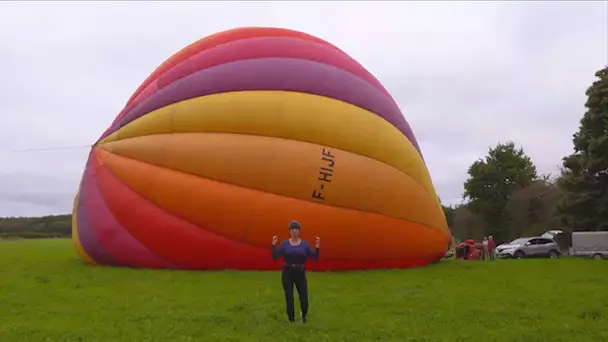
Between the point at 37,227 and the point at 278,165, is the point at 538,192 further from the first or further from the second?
the point at 37,227

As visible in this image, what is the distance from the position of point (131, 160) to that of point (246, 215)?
329 cm

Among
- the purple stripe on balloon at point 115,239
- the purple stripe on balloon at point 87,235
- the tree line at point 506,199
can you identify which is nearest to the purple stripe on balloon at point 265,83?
the purple stripe on balloon at point 87,235

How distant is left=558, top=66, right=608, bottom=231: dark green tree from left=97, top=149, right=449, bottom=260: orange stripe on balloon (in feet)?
53.5

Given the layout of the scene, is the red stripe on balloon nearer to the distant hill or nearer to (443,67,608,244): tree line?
(443,67,608,244): tree line

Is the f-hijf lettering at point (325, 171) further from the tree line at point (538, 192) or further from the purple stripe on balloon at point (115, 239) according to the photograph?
the tree line at point (538, 192)

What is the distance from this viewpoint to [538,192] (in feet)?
150

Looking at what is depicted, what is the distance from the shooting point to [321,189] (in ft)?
43.0

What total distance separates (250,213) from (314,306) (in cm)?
403

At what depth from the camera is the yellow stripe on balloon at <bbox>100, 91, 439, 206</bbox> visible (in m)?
13.6

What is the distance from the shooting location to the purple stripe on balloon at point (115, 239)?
13.5m

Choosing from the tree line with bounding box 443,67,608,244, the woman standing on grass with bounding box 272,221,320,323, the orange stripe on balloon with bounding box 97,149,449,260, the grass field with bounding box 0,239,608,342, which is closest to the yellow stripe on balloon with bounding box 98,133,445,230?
the orange stripe on balloon with bounding box 97,149,449,260

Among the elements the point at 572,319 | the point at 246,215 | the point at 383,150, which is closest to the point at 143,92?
the point at 246,215

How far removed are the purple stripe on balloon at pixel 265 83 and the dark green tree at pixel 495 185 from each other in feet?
109

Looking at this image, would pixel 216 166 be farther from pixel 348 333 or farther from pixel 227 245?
pixel 348 333
